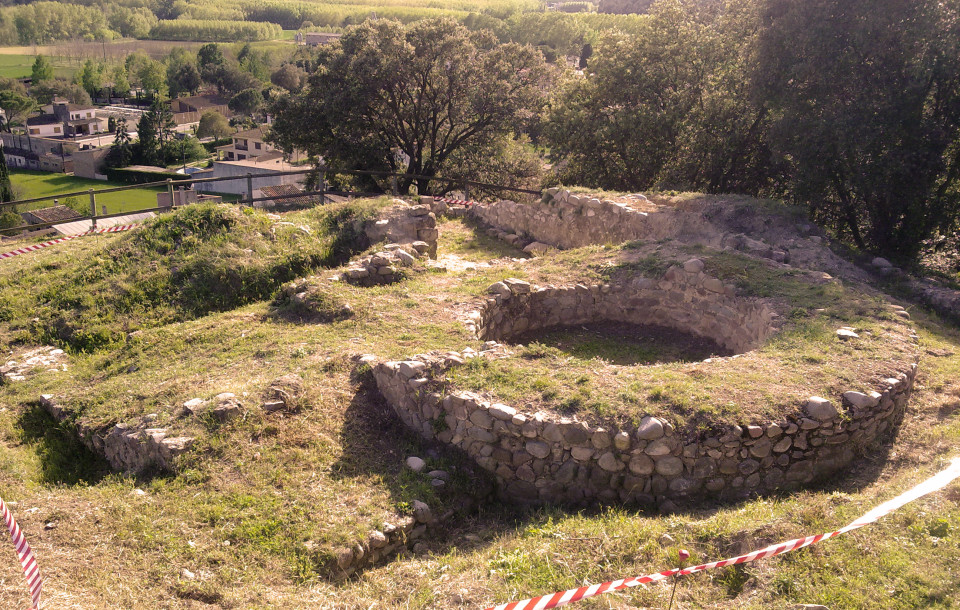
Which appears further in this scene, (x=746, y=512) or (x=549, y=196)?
(x=549, y=196)

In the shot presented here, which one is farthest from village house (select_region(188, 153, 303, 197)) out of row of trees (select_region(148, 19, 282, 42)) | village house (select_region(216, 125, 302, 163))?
row of trees (select_region(148, 19, 282, 42))

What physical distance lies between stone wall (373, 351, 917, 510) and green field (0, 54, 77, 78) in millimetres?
151522

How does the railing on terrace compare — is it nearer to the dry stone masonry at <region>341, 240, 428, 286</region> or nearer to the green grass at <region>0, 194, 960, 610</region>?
the dry stone masonry at <region>341, 240, 428, 286</region>

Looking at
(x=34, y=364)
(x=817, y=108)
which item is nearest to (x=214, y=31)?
(x=817, y=108)

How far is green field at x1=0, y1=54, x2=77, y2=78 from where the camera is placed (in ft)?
429

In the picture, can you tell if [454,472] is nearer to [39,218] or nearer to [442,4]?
[39,218]

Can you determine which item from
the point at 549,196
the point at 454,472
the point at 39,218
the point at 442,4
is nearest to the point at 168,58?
the point at 442,4

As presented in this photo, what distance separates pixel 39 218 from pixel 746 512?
49882mm

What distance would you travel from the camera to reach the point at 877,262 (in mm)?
13609

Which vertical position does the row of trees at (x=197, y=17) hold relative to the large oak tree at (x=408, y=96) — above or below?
above

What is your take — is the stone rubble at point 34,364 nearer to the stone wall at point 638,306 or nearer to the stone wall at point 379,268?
the stone wall at point 379,268

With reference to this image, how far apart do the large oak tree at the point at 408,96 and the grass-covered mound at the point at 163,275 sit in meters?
9.68

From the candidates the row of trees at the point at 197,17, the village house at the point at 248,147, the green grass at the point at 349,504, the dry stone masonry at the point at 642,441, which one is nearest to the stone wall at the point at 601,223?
the green grass at the point at 349,504

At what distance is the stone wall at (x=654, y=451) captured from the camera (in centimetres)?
707
